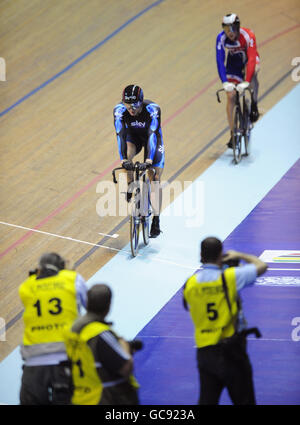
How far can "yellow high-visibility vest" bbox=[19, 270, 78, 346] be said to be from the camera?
434cm

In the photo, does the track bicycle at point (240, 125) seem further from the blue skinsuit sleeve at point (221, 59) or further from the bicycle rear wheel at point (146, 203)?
the bicycle rear wheel at point (146, 203)

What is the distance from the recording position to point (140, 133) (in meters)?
8.04

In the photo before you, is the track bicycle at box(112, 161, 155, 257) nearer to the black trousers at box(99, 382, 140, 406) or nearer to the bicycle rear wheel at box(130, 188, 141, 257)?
the bicycle rear wheel at box(130, 188, 141, 257)

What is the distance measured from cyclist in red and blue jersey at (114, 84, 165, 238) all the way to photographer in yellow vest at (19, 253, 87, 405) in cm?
319

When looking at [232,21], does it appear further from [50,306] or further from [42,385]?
[42,385]

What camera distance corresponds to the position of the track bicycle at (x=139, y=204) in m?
7.61

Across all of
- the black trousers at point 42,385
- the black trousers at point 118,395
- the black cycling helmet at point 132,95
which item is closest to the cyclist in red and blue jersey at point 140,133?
the black cycling helmet at point 132,95

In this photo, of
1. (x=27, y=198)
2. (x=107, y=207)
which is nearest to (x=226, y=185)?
(x=107, y=207)

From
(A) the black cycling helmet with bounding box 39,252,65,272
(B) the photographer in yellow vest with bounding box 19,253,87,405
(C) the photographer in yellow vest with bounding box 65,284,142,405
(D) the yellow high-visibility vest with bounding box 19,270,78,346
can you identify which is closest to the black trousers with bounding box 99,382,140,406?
(C) the photographer in yellow vest with bounding box 65,284,142,405

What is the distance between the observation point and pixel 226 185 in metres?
9.37

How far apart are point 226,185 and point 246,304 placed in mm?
2827

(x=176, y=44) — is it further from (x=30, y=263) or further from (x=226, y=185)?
(x=30, y=263)

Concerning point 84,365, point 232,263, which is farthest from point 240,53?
point 84,365

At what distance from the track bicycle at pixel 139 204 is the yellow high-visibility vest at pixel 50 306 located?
126 inches
